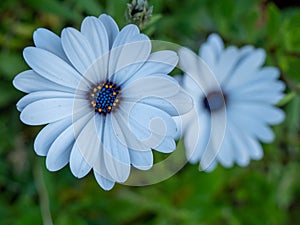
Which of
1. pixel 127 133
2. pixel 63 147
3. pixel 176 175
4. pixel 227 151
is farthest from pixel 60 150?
pixel 176 175

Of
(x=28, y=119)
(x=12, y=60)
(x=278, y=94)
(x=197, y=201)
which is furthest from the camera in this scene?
(x=197, y=201)

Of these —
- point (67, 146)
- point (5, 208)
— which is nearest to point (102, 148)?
point (67, 146)

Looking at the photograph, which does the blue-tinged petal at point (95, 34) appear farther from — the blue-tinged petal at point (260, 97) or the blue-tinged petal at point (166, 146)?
the blue-tinged petal at point (260, 97)

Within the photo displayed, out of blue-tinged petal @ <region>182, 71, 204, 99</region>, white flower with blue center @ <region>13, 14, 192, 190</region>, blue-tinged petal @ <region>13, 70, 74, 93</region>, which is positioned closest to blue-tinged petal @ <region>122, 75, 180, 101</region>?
white flower with blue center @ <region>13, 14, 192, 190</region>

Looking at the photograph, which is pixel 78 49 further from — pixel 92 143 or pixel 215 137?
pixel 215 137

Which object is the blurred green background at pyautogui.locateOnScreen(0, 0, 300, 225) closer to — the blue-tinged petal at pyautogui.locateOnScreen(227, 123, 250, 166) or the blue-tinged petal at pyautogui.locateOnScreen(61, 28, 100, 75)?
the blue-tinged petal at pyautogui.locateOnScreen(227, 123, 250, 166)

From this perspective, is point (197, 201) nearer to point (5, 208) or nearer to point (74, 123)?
point (5, 208)

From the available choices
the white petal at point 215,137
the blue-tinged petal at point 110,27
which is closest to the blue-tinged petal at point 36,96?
the blue-tinged petal at point 110,27

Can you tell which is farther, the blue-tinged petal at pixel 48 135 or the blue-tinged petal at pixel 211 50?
the blue-tinged petal at pixel 211 50
